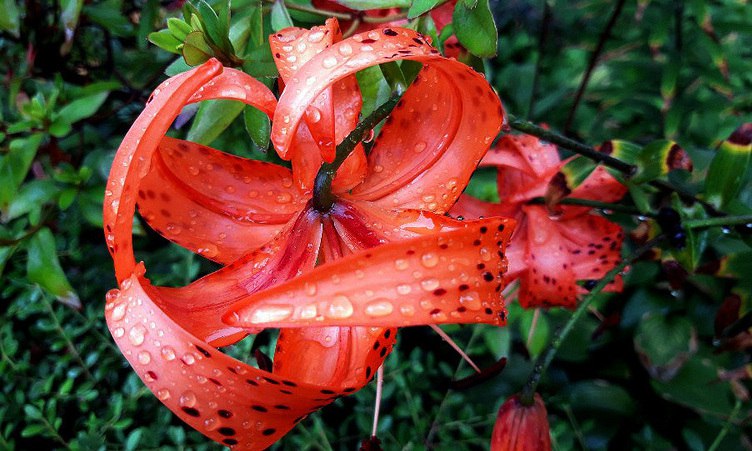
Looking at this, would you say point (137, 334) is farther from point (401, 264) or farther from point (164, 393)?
point (401, 264)

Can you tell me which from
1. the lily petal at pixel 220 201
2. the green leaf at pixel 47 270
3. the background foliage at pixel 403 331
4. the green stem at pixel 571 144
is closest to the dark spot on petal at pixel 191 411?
the lily petal at pixel 220 201

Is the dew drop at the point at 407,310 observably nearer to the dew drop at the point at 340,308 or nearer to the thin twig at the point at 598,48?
the dew drop at the point at 340,308

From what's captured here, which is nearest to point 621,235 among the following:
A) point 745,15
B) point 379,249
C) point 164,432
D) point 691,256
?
point 691,256

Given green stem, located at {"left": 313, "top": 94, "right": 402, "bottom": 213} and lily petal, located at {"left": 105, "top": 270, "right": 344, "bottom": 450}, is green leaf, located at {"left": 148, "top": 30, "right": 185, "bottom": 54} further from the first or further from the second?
lily petal, located at {"left": 105, "top": 270, "right": 344, "bottom": 450}

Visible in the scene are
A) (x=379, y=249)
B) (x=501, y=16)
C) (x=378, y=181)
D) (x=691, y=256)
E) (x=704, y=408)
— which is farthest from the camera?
(x=501, y=16)

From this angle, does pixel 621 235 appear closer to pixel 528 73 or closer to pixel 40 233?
pixel 40 233
